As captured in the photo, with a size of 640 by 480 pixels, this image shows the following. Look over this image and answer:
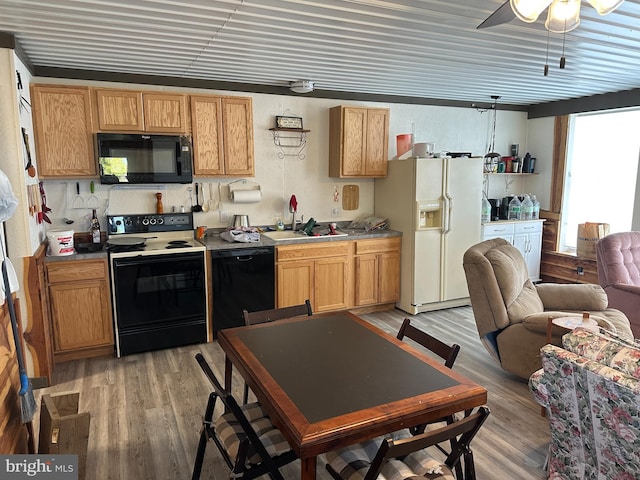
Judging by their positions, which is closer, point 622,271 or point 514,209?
point 622,271

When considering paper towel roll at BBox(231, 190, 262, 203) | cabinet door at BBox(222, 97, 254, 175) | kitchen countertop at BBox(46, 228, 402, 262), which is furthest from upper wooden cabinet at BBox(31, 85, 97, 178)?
paper towel roll at BBox(231, 190, 262, 203)

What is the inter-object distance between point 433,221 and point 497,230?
1181 millimetres

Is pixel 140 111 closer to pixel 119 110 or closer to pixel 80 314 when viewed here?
pixel 119 110

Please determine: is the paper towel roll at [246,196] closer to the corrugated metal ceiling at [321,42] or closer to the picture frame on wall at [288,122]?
the picture frame on wall at [288,122]

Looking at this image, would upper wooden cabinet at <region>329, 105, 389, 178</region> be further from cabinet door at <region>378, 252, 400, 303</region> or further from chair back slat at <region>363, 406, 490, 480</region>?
chair back slat at <region>363, 406, 490, 480</region>

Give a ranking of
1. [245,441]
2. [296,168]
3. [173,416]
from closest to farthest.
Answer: [245,441], [173,416], [296,168]

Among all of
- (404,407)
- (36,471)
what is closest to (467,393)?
(404,407)

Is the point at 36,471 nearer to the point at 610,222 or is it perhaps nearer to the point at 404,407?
the point at 404,407

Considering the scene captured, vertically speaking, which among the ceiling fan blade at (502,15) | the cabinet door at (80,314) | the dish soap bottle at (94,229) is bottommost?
the cabinet door at (80,314)

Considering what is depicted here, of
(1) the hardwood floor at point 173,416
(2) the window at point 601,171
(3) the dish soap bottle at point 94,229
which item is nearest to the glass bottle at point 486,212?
(2) the window at point 601,171

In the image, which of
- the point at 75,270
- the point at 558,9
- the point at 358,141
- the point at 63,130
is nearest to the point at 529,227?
the point at 358,141

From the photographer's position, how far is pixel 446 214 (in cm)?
476

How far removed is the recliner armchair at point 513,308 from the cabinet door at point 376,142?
1805mm

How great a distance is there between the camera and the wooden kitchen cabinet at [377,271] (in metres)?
4.72
